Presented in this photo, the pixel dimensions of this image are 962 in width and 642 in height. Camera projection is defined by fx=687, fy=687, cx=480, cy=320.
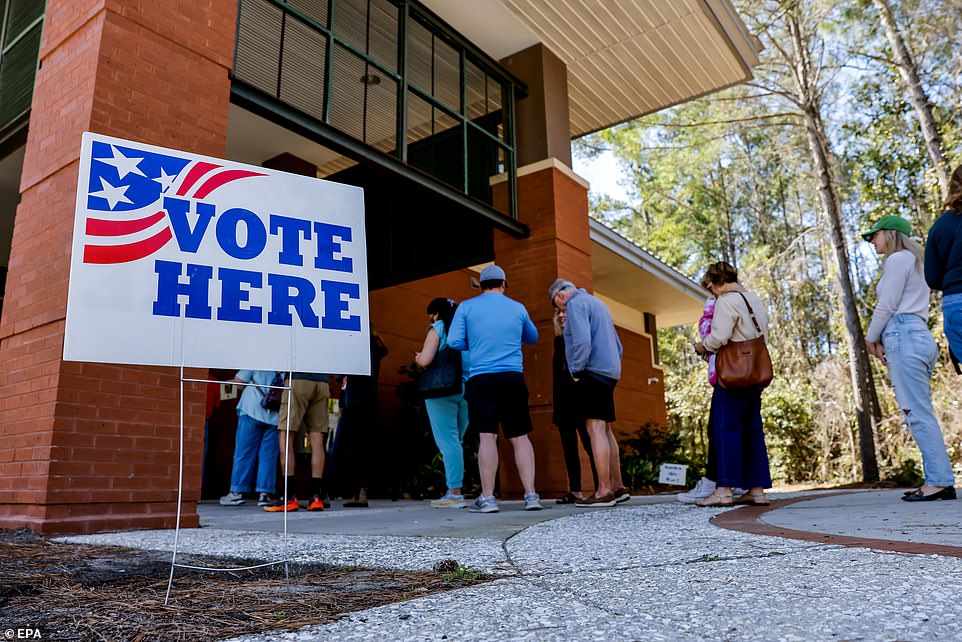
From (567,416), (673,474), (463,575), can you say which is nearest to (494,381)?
(567,416)

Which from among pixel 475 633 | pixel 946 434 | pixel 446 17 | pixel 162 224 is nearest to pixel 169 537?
pixel 162 224

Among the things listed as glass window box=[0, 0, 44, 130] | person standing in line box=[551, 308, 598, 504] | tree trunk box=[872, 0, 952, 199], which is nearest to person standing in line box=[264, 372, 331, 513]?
person standing in line box=[551, 308, 598, 504]

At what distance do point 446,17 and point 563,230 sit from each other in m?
2.84

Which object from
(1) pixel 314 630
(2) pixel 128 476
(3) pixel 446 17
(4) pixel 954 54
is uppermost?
(4) pixel 954 54

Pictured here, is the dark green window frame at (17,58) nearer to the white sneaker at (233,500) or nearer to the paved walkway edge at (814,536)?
the white sneaker at (233,500)

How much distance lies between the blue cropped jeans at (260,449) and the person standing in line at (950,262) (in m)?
5.61

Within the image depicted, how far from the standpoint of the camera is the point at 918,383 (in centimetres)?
445

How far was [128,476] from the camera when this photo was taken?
4.07 metres

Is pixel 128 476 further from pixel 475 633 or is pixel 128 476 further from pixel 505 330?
pixel 475 633

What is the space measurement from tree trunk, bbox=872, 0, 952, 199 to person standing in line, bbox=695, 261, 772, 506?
8.60m

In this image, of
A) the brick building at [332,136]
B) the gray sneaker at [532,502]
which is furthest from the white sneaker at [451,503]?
the brick building at [332,136]

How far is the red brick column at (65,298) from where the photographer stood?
3891mm

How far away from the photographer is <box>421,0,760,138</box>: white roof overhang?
7965mm

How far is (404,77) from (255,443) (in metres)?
4.02
